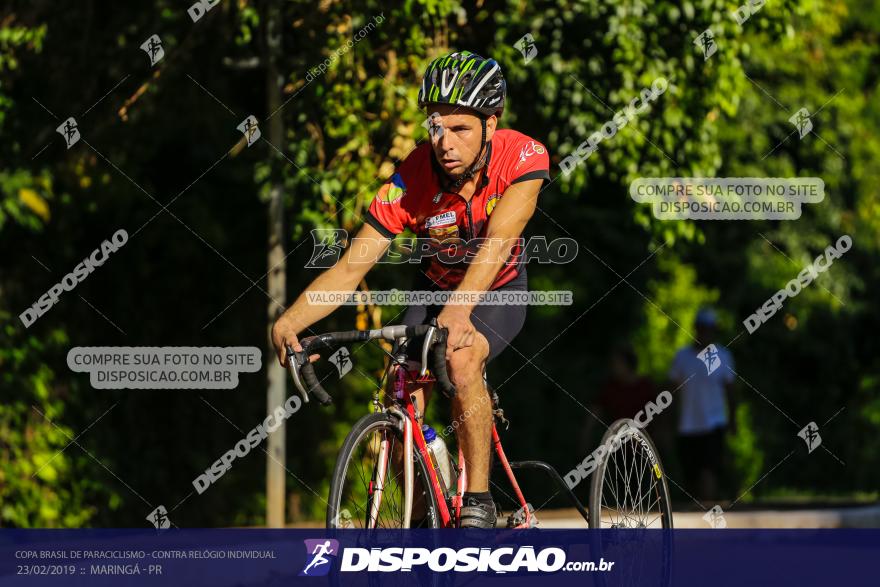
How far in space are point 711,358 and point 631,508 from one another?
5.76 metres

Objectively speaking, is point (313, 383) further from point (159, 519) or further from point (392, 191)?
point (159, 519)

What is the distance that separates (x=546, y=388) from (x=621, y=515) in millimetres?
9657

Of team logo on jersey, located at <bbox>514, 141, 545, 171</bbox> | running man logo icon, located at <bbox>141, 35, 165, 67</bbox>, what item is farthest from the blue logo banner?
running man logo icon, located at <bbox>141, 35, 165, 67</bbox>

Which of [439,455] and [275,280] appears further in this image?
[275,280]

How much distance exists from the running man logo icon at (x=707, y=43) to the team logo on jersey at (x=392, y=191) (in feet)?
13.1

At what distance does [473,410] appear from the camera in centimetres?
525

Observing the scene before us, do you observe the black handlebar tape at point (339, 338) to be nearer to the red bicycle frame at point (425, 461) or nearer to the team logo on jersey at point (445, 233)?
the red bicycle frame at point (425, 461)

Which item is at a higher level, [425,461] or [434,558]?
[425,461]

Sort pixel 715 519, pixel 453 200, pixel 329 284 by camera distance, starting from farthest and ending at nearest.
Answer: pixel 715 519 → pixel 453 200 → pixel 329 284

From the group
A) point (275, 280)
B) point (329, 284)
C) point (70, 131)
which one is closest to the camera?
point (329, 284)

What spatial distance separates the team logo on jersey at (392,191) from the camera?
5.53 meters

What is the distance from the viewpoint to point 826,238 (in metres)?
14.8

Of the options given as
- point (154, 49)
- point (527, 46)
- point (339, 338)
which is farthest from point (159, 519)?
point (339, 338)

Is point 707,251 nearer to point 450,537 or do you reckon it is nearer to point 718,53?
point 718,53
